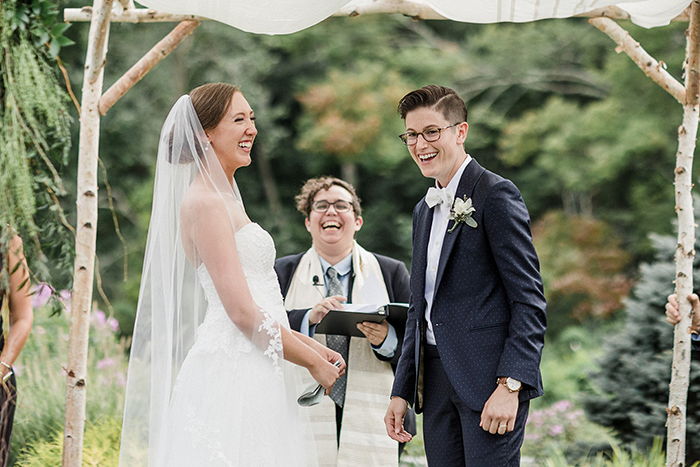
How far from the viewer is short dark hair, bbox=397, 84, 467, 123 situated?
2.82 meters

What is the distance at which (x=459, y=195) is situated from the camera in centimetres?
278

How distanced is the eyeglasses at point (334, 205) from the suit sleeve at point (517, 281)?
1536 millimetres

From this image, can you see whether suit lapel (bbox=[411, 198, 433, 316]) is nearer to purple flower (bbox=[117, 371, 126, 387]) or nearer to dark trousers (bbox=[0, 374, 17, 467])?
dark trousers (bbox=[0, 374, 17, 467])

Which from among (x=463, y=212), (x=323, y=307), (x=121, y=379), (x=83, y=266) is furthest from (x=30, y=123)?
(x=121, y=379)

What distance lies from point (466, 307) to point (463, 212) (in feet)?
1.17

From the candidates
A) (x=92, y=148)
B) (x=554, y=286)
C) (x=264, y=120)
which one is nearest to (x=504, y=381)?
(x=92, y=148)

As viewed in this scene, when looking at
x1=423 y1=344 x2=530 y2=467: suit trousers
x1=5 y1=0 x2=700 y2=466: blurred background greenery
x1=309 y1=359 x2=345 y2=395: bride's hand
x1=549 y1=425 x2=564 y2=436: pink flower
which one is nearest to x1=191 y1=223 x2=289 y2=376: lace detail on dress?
x1=309 y1=359 x2=345 y2=395: bride's hand

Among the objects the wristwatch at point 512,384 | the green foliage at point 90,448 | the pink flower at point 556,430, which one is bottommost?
the pink flower at point 556,430

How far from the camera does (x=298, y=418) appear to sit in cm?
291

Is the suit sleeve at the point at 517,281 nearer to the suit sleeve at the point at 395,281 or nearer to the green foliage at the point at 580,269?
the suit sleeve at the point at 395,281

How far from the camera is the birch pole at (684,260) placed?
354cm

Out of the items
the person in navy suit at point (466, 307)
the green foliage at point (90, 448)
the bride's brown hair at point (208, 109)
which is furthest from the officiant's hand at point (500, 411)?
the green foliage at point (90, 448)

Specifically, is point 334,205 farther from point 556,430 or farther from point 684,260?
point 556,430

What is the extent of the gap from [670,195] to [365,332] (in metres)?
11.3
